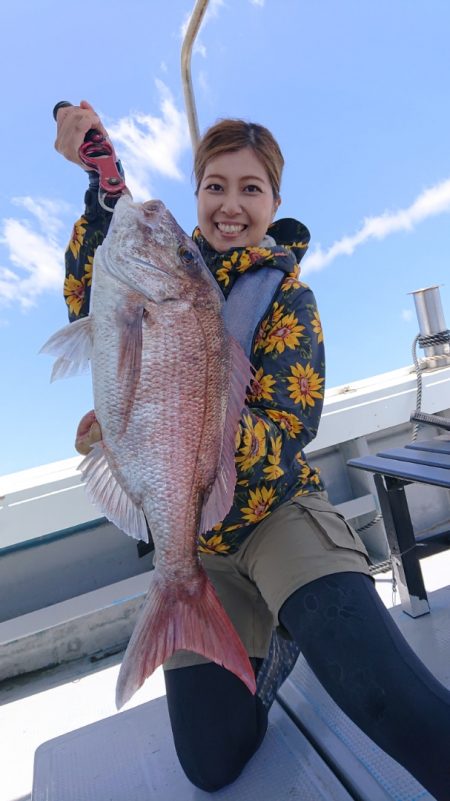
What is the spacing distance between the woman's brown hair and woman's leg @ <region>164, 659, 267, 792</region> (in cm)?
207

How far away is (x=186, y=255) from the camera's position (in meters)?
1.64

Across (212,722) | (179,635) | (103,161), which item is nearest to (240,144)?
(103,161)

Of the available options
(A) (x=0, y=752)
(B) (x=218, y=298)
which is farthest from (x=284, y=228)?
(A) (x=0, y=752)

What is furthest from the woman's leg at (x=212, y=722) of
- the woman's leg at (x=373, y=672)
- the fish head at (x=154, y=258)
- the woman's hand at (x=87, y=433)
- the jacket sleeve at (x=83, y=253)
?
the jacket sleeve at (x=83, y=253)

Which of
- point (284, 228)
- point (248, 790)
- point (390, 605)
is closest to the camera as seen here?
point (248, 790)

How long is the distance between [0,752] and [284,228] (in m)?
2.91

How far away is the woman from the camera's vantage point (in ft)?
5.18

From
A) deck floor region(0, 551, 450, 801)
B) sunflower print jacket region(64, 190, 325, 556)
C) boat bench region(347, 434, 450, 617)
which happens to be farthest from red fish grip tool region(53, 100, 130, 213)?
deck floor region(0, 551, 450, 801)

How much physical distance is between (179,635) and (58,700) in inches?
77.2

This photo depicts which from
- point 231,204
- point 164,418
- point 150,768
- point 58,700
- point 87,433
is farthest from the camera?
point 58,700

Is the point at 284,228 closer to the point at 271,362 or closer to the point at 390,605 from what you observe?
the point at 271,362

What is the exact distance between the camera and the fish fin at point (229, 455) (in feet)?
5.12

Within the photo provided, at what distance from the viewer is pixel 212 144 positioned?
2.39 meters

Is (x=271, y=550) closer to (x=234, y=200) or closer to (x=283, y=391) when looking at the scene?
(x=283, y=391)
